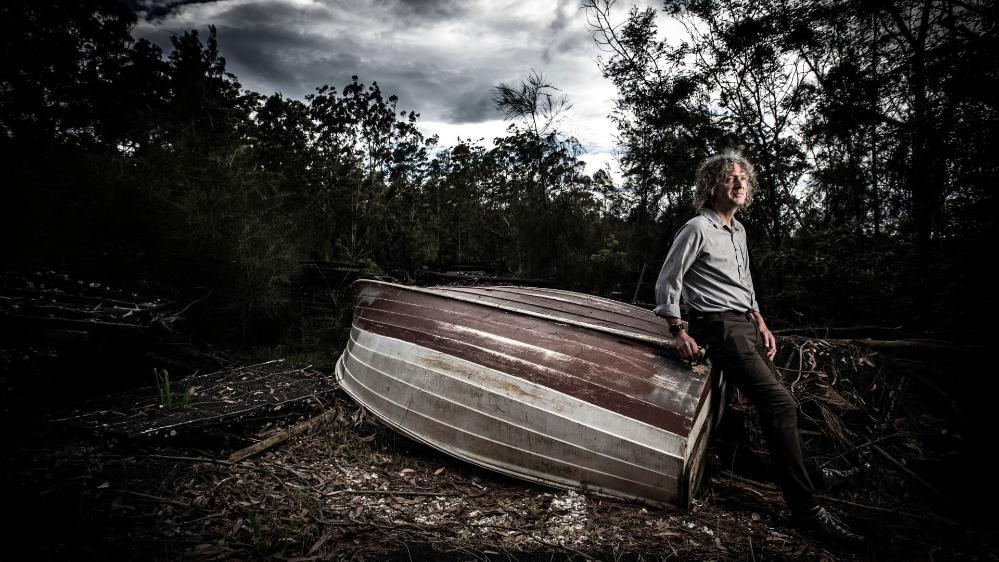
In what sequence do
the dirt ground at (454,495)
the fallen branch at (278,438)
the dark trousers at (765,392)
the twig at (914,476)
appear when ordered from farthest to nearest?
the fallen branch at (278,438) → the twig at (914,476) → the dark trousers at (765,392) → the dirt ground at (454,495)

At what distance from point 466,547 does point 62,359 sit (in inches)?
144

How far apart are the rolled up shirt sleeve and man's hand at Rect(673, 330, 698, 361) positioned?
0.12 metres

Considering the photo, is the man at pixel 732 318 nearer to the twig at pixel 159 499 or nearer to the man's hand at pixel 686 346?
the man's hand at pixel 686 346

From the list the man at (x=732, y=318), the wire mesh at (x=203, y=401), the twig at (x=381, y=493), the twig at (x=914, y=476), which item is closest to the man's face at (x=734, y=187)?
the man at (x=732, y=318)

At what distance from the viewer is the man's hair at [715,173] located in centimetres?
248

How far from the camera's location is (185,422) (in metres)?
3.15

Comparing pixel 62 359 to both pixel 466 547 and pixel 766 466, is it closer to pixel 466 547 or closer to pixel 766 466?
pixel 466 547

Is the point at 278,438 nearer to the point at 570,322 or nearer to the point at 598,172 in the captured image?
the point at 570,322

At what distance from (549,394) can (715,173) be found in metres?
1.60

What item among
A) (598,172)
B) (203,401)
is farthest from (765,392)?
(598,172)

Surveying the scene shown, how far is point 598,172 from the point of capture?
35.7ft

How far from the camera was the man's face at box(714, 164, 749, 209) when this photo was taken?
245cm

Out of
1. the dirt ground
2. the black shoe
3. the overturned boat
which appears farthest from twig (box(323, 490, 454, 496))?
the black shoe

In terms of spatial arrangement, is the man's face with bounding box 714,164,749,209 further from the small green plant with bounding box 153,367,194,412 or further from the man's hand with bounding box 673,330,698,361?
the small green plant with bounding box 153,367,194,412
